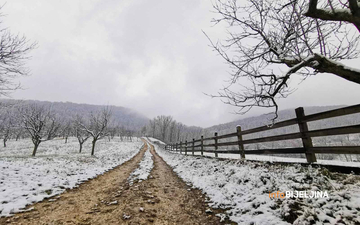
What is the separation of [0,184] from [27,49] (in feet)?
21.5

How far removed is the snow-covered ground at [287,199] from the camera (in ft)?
7.82

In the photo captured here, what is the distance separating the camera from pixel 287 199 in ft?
9.83

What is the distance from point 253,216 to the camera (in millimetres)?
2930

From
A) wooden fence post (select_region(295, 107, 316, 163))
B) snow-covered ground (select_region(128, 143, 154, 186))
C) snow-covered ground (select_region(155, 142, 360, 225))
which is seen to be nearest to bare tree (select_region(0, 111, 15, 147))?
snow-covered ground (select_region(128, 143, 154, 186))

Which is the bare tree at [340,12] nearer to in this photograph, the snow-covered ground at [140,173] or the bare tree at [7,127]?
the snow-covered ground at [140,173]

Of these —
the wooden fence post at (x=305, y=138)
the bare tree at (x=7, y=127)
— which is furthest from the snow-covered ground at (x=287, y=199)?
the bare tree at (x=7, y=127)

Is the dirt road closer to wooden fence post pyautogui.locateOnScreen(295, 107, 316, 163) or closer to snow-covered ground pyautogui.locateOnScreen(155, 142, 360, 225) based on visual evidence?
snow-covered ground pyautogui.locateOnScreen(155, 142, 360, 225)

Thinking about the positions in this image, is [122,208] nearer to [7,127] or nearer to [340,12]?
[340,12]

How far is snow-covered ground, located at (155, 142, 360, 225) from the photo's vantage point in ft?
7.82

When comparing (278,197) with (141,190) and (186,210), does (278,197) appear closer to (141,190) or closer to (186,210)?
(186,210)

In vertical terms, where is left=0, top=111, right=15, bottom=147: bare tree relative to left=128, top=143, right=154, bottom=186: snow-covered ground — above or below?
above

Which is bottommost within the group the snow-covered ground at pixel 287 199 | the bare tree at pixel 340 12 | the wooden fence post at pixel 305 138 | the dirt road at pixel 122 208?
the dirt road at pixel 122 208

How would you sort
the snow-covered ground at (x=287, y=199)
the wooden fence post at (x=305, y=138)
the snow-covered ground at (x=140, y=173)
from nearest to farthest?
the snow-covered ground at (x=287, y=199) < the wooden fence post at (x=305, y=138) < the snow-covered ground at (x=140, y=173)

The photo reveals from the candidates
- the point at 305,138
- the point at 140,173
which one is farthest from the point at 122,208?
the point at 305,138
